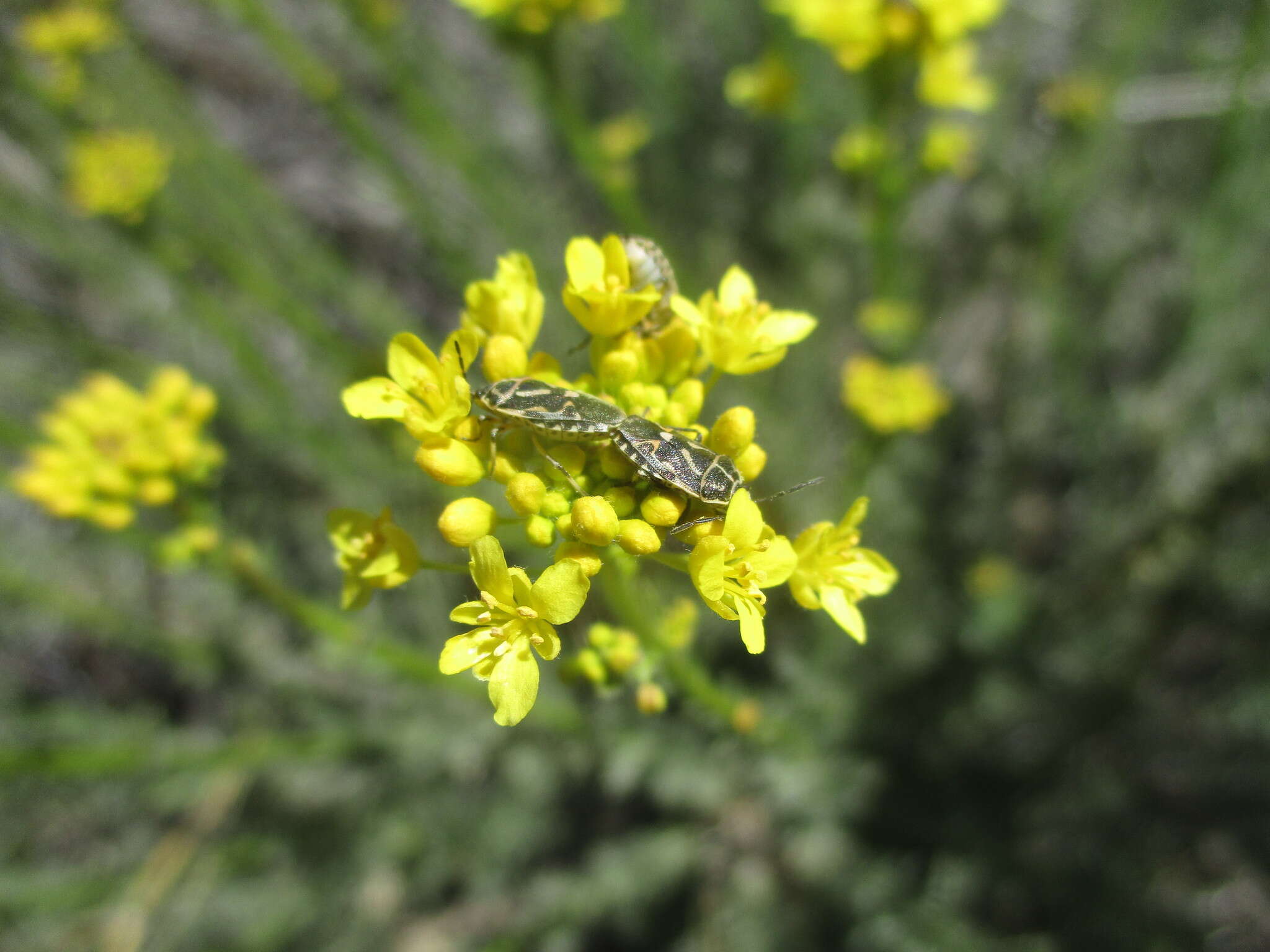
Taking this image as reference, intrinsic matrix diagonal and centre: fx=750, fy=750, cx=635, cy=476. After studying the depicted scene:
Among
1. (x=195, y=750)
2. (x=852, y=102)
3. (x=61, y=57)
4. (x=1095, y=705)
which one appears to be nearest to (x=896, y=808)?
(x=1095, y=705)

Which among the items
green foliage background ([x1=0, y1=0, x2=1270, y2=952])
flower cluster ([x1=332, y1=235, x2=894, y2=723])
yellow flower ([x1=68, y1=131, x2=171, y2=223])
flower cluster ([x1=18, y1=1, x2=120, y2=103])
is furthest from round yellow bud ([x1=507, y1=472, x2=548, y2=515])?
flower cluster ([x1=18, y1=1, x2=120, y2=103])

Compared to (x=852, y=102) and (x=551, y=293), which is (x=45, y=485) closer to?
(x=551, y=293)

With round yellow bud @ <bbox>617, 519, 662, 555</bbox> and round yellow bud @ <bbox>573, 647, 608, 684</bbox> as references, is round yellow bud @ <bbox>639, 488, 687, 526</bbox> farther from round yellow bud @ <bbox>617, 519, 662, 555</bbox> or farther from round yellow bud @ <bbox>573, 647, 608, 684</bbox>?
round yellow bud @ <bbox>573, 647, 608, 684</bbox>

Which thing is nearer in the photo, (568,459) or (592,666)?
(568,459)

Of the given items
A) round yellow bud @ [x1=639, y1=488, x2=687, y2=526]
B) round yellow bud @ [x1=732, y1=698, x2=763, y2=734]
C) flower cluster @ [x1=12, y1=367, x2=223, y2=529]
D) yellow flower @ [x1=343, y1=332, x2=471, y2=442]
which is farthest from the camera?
flower cluster @ [x1=12, y1=367, x2=223, y2=529]

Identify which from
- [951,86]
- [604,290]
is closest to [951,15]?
[951,86]

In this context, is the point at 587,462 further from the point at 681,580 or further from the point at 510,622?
the point at 681,580

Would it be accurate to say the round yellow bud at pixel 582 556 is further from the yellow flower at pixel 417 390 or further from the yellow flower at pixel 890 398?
the yellow flower at pixel 890 398

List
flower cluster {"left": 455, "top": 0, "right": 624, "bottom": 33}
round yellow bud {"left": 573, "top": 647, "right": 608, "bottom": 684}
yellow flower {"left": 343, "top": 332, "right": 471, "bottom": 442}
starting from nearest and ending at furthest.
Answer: yellow flower {"left": 343, "top": 332, "right": 471, "bottom": 442}, round yellow bud {"left": 573, "top": 647, "right": 608, "bottom": 684}, flower cluster {"left": 455, "top": 0, "right": 624, "bottom": 33}
